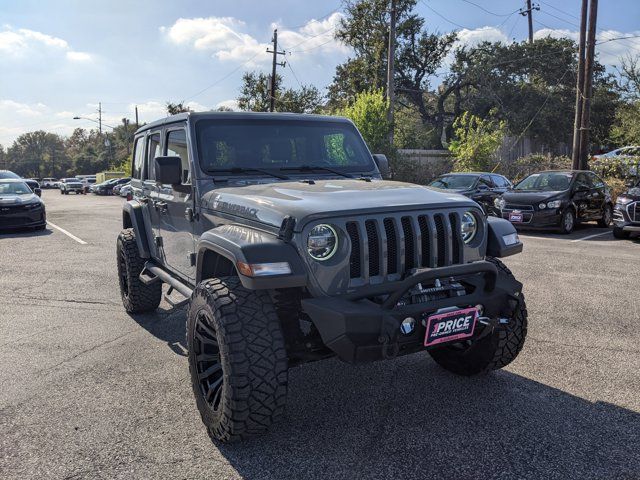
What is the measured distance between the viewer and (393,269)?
305 centimetres

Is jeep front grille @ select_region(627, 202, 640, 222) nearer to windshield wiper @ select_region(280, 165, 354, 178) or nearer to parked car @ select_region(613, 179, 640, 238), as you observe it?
parked car @ select_region(613, 179, 640, 238)

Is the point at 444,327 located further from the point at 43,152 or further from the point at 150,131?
the point at 43,152

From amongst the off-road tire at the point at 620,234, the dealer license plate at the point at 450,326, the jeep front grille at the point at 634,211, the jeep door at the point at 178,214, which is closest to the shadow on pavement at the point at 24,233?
the jeep door at the point at 178,214

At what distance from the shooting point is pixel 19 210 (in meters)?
13.3

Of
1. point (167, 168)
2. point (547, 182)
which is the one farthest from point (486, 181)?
point (167, 168)

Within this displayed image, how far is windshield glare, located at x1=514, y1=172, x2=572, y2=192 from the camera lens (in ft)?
42.2

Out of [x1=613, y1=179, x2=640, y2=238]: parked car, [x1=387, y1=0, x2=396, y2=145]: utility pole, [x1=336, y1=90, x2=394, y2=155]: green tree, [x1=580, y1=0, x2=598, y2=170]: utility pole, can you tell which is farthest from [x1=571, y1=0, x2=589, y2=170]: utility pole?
[x1=336, y1=90, x2=394, y2=155]: green tree

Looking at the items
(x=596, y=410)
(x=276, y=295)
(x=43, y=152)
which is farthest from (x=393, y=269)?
(x=43, y=152)

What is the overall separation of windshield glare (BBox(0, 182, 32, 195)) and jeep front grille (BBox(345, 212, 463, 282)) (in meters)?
14.0

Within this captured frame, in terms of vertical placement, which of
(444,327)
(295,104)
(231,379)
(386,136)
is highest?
(295,104)

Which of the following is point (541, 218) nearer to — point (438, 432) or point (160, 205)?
point (160, 205)

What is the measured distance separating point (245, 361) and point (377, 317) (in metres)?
0.73

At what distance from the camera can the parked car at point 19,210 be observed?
43.1ft

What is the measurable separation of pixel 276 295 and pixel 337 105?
124ft
